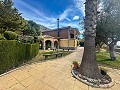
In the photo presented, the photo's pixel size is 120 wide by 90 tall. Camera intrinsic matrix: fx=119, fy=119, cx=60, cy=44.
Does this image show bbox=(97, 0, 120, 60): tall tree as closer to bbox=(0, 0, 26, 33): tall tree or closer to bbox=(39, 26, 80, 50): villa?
bbox=(0, 0, 26, 33): tall tree

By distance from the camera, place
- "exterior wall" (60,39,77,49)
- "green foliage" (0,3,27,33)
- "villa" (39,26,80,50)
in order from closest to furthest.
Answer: "green foliage" (0,3,27,33), "exterior wall" (60,39,77,49), "villa" (39,26,80,50)

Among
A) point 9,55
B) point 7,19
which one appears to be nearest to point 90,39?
point 9,55

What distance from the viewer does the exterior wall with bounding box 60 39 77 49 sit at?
37.2m

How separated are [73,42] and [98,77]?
1195 inches

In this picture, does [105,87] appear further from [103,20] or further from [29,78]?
[103,20]

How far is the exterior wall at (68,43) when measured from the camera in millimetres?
37197

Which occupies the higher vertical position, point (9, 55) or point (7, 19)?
point (7, 19)

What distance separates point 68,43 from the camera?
124ft

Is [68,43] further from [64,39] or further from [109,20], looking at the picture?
[109,20]

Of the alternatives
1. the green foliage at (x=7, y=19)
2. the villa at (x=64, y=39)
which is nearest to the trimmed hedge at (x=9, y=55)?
the green foliage at (x=7, y=19)

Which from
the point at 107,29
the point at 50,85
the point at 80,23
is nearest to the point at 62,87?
the point at 50,85

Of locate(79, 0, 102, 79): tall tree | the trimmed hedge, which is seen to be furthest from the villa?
locate(79, 0, 102, 79): tall tree

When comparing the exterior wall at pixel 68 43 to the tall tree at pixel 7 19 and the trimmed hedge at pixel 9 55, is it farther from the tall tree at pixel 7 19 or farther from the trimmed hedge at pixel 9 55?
the trimmed hedge at pixel 9 55

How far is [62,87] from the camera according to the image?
562 cm
